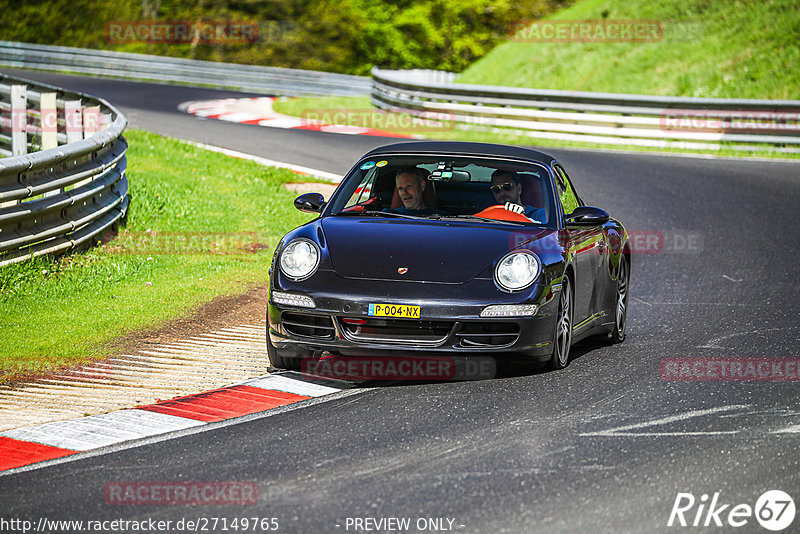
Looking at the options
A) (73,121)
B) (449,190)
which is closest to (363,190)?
(449,190)

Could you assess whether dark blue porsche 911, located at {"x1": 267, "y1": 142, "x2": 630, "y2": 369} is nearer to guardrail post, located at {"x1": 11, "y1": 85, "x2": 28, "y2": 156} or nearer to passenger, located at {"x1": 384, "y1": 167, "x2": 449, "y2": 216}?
passenger, located at {"x1": 384, "y1": 167, "x2": 449, "y2": 216}

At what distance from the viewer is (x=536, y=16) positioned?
5881cm

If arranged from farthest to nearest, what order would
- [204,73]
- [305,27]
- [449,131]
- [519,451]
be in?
[305,27]
[204,73]
[449,131]
[519,451]

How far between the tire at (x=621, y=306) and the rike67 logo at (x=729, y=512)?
3.62 m

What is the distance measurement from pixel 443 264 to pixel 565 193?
1.72 metres

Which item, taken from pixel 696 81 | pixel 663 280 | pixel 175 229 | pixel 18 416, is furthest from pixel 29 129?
pixel 696 81

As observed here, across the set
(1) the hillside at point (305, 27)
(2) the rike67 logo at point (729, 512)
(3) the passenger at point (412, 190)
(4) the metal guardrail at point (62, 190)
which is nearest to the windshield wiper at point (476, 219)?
(3) the passenger at point (412, 190)

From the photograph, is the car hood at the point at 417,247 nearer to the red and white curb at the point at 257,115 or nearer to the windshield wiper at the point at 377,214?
the windshield wiper at the point at 377,214

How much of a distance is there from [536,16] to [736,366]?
53.1m

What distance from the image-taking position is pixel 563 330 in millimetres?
7391

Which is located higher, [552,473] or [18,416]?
[552,473]

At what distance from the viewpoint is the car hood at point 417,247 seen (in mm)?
7004

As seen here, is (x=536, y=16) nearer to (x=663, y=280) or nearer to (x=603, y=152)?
(x=603, y=152)

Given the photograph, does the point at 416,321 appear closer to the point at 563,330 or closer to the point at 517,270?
the point at 517,270
